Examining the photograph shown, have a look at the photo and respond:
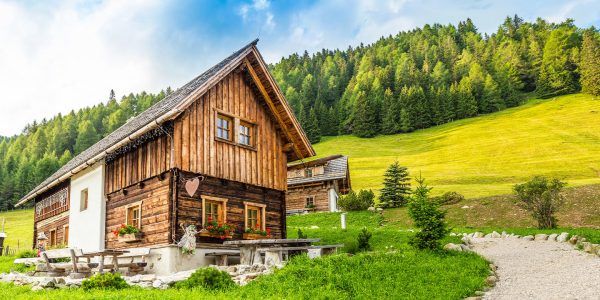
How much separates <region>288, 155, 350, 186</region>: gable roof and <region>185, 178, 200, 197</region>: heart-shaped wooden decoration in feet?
97.8

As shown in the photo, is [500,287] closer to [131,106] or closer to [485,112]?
[485,112]

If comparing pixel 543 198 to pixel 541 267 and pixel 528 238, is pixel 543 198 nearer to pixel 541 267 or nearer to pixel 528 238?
pixel 528 238

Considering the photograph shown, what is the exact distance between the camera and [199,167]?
17375 mm

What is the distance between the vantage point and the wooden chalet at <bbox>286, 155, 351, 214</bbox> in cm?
4606

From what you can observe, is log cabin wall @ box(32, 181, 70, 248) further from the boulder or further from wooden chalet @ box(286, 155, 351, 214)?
the boulder

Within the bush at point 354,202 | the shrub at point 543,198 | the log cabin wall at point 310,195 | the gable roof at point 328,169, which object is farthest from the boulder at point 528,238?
the log cabin wall at point 310,195

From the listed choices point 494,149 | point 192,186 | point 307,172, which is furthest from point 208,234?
point 494,149

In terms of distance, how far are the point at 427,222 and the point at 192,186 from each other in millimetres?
8257

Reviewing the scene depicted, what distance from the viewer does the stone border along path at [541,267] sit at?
11766mm

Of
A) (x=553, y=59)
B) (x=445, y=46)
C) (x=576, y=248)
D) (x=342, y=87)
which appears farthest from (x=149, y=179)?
(x=445, y=46)

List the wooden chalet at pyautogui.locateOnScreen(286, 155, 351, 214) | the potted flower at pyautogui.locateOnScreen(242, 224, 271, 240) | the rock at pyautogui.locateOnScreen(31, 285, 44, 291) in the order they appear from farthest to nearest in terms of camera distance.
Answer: the wooden chalet at pyautogui.locateOnScreen(286, 155, 351, 214), the potted flower at pyautogui.locateOnScreen(242, 224, 271, 240), the rock at pyautogui.locateOnScreen(31, 285, 44, 291)

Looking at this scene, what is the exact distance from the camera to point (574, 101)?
9819cm

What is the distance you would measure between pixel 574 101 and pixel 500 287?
331 feet

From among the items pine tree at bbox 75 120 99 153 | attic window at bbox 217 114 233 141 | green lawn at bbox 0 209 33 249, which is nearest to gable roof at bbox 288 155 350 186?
green lawn at bbox 0 209 33 249
